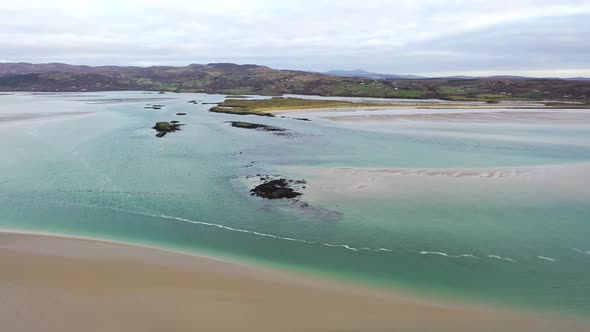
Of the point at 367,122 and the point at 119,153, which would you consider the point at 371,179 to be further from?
the point at 367,122

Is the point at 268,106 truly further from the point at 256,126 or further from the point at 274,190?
the point at 274,190

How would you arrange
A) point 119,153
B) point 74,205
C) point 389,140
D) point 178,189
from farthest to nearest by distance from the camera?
point 389,140
point 119,153
point 178,189
point 74,205

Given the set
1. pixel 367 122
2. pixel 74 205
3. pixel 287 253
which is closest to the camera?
pixel 287 253

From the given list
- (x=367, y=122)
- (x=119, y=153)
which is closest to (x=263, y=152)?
(x=119, y=153)

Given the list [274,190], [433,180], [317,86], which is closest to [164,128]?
[274,190]

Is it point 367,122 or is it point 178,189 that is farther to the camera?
point 367,122
